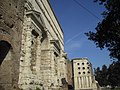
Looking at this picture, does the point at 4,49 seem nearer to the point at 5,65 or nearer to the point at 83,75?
the point at 5,65

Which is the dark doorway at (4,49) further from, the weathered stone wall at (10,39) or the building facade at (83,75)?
the building facade at (83,75)

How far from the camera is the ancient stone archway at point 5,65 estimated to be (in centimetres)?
795

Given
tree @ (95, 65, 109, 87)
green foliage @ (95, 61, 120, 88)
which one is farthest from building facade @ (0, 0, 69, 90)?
tree @ (95, 65, 109, 87)

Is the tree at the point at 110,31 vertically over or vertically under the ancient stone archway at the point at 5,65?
over

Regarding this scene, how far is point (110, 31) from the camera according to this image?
11.9 metres

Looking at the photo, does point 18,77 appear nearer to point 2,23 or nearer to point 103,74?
point 2,23

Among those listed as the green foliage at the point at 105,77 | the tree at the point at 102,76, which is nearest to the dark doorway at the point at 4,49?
the green foliage at the point at 105,77

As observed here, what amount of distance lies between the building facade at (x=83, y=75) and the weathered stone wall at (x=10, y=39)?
30.0 metres

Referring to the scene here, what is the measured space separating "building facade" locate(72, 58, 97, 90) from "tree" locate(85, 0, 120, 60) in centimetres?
2522

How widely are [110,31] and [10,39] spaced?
6.65 m

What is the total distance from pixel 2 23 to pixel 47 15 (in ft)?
34.5

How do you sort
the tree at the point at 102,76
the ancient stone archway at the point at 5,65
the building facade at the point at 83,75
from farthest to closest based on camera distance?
the tree at the point at 102,76 → the building facade at the point at 83,75 → the ancient stone archway at the point at 5,65

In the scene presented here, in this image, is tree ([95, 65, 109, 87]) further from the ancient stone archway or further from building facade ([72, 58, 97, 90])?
the ancient stone archway

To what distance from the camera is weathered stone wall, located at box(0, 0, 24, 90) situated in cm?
797
